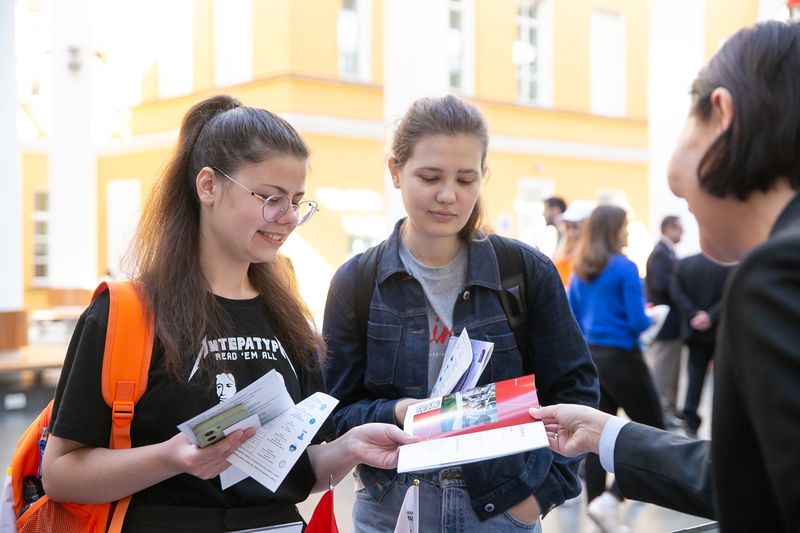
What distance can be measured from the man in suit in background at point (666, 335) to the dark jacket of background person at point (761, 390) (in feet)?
24.1

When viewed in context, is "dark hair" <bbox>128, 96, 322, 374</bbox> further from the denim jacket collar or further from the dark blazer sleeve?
the dark blazer sleeve

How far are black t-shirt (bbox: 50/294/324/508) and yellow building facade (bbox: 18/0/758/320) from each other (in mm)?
12449

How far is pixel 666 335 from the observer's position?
26.9 ft

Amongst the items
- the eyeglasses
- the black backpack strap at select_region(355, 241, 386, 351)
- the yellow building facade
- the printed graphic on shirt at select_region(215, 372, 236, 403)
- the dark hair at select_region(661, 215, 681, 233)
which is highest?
the yellow building facade

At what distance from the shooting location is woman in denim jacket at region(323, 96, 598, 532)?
222cm

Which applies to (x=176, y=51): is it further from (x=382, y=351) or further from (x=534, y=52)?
(x=382, y=351)

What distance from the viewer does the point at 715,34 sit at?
61.2 feet

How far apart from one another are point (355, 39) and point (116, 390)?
16929mm

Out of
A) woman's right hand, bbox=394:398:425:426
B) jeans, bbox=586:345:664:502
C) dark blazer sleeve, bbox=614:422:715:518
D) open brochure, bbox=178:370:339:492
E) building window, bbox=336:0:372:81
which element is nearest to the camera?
dark blazer sleeve, bbox=614:422:715:518

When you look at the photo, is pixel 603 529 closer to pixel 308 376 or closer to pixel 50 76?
pixel 308 376

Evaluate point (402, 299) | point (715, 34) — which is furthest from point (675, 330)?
point (715, 34)

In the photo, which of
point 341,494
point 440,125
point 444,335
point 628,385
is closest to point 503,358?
point 444,335

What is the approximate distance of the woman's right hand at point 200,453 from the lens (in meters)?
1.73

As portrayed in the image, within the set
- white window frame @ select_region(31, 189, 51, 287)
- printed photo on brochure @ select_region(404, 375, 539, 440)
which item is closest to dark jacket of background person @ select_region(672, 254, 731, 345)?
printed photo on brochure @ select_region(404, 375, 539, 440)
